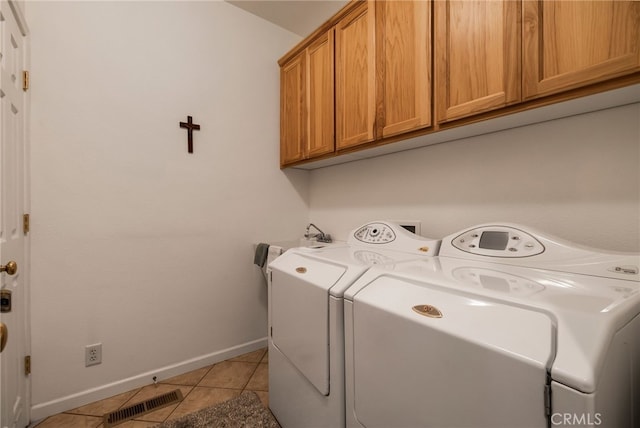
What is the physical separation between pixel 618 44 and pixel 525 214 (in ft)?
2.35

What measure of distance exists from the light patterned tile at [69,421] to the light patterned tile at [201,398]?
41 centimetres

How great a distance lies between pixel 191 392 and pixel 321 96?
2.19 m

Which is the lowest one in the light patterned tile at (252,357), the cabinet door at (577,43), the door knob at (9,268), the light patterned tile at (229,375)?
the light patterned tile at (252,357)

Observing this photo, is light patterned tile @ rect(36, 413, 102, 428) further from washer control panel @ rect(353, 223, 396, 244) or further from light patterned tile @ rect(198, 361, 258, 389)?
washer control panel @ rect(353, 223, 396, 244)

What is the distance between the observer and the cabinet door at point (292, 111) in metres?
2.10

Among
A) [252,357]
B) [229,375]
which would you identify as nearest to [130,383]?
[229,375]

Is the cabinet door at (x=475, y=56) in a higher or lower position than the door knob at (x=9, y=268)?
higher

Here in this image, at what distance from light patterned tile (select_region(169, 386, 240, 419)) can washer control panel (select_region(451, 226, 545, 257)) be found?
5.39 ft

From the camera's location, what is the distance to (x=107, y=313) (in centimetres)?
166

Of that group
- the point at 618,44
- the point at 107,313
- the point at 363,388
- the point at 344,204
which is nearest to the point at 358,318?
the point at 363,388

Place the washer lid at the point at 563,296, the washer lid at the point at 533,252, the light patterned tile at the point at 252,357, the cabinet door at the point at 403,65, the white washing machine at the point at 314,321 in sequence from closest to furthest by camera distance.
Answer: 1. the washer lid at the point at 563,296
2. the washer lid at the point at 533,252
3. the white washing machine at the point at 314,321
4. the cabinet door at the point at 403,65
5. the light patterned tile at the point at 252,357

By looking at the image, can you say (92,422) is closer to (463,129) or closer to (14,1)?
(14,1)

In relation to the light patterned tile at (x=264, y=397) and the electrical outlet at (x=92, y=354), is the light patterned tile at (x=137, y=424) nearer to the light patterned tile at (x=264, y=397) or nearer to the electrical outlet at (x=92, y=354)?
the electrical outlet at (x=92, y=354)

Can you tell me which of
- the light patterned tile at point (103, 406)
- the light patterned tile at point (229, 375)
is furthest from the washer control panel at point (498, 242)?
the light patterned tile at point (103, 406)
